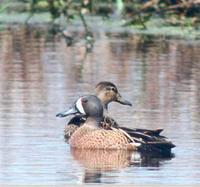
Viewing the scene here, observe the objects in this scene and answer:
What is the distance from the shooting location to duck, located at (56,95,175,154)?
14.0 meters

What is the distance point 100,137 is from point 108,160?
2.88 ft

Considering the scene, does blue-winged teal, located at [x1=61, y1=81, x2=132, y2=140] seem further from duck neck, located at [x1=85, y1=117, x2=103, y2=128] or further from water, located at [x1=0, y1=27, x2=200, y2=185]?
duck neck, located at [x1=85, y1=117, x2=103, y2=128]

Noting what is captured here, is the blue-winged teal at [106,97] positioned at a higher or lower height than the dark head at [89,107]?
lower

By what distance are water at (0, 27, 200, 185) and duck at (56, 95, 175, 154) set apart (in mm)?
132

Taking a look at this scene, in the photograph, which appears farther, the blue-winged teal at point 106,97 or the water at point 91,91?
the blue-winged teal at point 106,97

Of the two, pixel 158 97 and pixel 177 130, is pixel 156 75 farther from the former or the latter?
pixel 177 130

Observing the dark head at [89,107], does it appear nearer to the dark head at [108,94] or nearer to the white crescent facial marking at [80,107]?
the white crescent facial marking at [80,107]

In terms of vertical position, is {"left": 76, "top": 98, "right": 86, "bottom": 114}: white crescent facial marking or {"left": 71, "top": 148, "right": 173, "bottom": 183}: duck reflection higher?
{"left": 76, "top": 98, "right": 86, "bottom": 114}: white crescent facial marking

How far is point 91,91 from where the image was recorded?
1816cm

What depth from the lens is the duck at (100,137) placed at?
1395 cm

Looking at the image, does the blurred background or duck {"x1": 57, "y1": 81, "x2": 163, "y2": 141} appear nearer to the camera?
the blurred background

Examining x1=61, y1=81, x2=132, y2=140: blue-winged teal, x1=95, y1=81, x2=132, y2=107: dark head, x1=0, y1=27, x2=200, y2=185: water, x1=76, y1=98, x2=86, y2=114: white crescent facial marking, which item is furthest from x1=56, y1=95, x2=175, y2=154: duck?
x1=95, y1=81, x2=132, y2=107: dark head

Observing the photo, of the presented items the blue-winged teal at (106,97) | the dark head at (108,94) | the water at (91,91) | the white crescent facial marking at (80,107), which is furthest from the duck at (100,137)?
the dark head at (108,94)

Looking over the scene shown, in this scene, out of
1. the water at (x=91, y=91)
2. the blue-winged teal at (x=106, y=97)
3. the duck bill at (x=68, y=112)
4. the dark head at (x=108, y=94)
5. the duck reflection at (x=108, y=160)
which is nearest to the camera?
the water at (x=91, y=91)
